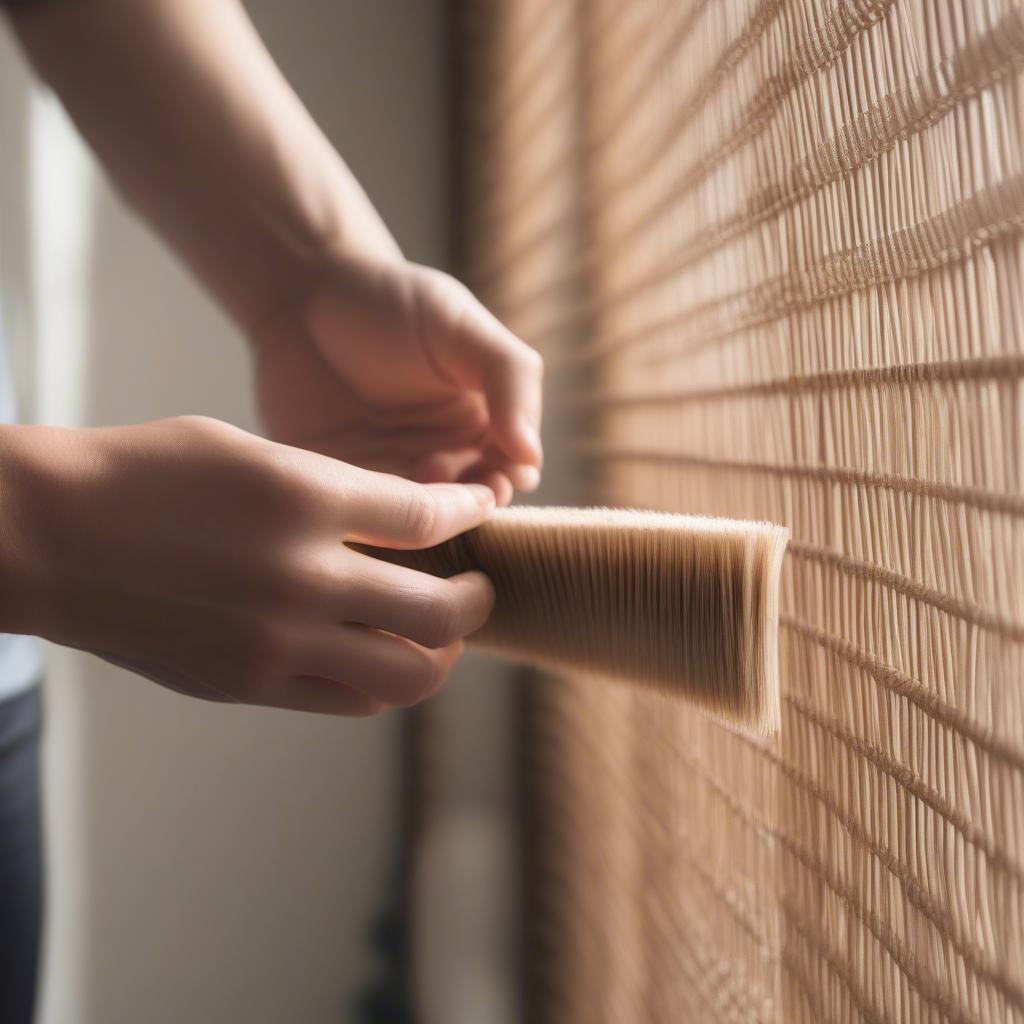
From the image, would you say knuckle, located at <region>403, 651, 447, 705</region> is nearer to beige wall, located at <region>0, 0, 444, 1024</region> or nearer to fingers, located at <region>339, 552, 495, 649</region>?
fingers, located at <region>339, 552, 495, 649</region>

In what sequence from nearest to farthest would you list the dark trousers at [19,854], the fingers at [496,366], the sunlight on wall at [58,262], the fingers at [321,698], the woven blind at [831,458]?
1. the woven blind at [831,458]
2. the fingers at [321,698]
3. the fingers at [496,366]
4. the dark trousers at [19,854]
5. the sunlight on wall at [58,262]

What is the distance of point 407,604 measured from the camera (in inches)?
17.5

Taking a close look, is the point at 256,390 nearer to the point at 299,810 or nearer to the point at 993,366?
the point at 993,366

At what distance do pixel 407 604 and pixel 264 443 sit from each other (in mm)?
93

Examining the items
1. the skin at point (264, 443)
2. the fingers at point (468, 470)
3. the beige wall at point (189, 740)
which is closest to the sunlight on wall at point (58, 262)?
the beige wall at point (189, 740)

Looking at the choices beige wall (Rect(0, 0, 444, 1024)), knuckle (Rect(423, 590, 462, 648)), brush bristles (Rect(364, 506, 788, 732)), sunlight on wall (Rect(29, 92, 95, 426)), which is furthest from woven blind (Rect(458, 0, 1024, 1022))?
sunlight on wall (Rect(29, 92, 95, 426))

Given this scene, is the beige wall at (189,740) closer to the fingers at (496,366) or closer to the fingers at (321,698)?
the fingers at (496,366)

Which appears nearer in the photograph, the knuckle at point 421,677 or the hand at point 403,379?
the knuckle at point 421,677

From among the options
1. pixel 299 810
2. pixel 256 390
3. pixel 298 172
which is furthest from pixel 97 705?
pixel 298 172

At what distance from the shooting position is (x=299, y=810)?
1329 mm

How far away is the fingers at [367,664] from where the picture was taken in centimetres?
44

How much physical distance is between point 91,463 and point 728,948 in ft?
1.54

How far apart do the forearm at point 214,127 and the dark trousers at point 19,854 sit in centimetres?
33

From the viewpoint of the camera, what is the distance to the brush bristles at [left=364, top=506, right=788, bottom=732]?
0.41 meters
